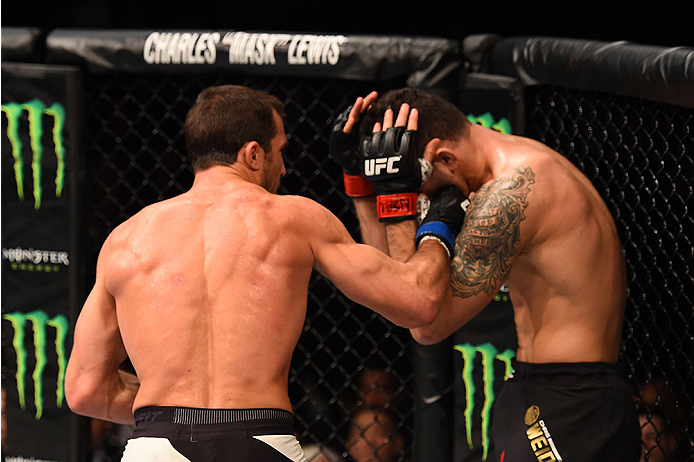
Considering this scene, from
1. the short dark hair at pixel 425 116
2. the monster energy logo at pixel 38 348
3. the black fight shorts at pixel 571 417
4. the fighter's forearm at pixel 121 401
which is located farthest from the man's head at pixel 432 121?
the monster energy logo at pixel 38 348

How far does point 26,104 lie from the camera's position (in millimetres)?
2539

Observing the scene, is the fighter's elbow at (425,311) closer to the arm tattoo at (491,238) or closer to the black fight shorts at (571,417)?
the arm tattoo at (491,238)

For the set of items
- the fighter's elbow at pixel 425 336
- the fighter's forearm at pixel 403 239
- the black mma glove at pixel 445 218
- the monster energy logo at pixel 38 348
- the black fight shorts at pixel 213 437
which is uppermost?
the black mma glove at pixel 445 218

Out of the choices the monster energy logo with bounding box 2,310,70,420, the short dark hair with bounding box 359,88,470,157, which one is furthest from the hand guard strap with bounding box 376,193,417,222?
the monster energy logo with bounding box 2,310,70,420

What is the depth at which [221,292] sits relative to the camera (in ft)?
5.39

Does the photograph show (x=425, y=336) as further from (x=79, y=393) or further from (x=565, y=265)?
(x=79, y=393)

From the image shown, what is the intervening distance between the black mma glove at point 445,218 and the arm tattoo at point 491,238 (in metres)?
0.04

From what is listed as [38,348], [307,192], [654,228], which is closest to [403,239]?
[654,228]

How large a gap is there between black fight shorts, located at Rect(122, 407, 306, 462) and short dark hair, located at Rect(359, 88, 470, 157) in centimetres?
76

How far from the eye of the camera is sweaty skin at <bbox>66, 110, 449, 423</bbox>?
1625 mm

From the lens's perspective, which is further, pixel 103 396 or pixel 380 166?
pixel 380 166

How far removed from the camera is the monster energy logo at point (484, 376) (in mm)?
2350

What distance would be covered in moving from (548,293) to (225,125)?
0.79 m

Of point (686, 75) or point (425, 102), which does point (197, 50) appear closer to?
point (425, 102)
